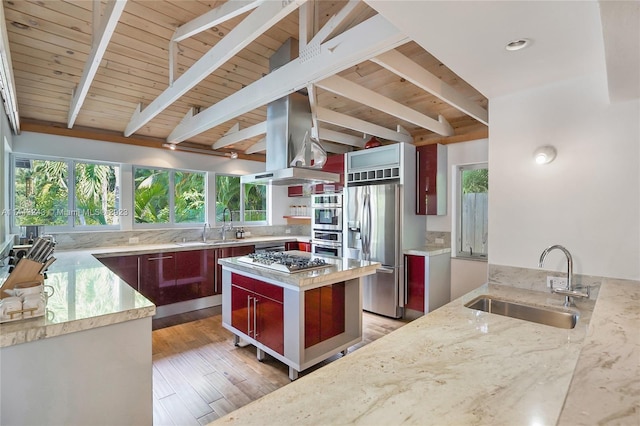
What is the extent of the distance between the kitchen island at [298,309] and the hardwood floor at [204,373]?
17cm

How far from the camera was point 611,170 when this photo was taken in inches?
69.9

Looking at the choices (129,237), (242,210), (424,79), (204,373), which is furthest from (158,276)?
(424,79)

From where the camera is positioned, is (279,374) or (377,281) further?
(377,281)

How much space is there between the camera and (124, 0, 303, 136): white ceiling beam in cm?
177

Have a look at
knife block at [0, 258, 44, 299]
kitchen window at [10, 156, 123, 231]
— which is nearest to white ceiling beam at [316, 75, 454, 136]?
knife block at [0, 258, 44, 299]

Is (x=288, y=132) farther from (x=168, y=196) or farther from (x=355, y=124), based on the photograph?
(x=168, y=196)

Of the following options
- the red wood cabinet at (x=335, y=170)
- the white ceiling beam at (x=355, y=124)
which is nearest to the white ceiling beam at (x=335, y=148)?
the red wood cabinet at (x=335, y=170)

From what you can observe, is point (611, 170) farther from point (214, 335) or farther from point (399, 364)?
point (214, 335)

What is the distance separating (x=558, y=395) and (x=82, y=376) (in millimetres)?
1852

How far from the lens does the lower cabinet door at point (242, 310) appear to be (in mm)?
2896

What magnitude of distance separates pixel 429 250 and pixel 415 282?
1.47ft

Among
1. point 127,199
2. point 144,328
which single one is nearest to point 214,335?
point 144,328

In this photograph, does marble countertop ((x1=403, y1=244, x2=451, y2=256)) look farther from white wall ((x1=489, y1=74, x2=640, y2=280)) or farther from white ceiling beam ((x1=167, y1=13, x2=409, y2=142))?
white ceiling beam ((x1=167, y1=13, x2=409, y2=142))

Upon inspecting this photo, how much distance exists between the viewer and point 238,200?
546cm
